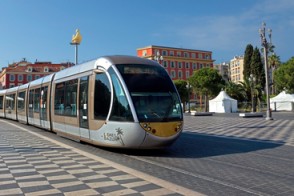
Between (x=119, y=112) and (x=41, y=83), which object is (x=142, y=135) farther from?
(x=41, y=83)

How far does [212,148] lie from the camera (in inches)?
488

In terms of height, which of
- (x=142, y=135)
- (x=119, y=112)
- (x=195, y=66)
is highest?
(x=195, y=66)

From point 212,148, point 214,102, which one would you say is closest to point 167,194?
point 212,148

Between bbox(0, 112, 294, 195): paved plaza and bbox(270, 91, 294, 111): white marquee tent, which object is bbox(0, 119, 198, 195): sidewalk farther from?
bbox(270, 91, 294, 111): white marquee tent

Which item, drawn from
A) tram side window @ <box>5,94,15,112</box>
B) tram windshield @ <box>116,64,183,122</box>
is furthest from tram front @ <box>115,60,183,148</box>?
tram side window @ <box>5,94,15,112</box>

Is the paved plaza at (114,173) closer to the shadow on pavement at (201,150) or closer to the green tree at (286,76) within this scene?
the shadow on pavement at (201,150)

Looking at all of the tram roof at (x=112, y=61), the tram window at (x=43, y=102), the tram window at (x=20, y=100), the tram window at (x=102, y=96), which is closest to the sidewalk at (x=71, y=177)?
the tram window at (x=102, y=96)

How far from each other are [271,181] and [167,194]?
2479 mm

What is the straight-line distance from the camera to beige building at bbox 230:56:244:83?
15075 centimetres

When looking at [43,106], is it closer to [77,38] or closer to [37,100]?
[37,100]

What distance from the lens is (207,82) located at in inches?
2458

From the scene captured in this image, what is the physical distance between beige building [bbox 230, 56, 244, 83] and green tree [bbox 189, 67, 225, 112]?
298 ft

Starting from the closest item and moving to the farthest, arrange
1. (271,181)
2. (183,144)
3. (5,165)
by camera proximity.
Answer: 1. (271,181)
2. (5,165)
3. (183,144)

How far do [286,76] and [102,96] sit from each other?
43924mm
